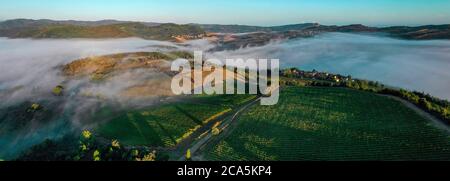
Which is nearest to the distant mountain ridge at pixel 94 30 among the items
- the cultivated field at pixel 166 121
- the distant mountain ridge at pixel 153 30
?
the distant mountain ridge at pixel 153 30

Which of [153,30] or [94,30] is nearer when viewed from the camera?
[94,30]

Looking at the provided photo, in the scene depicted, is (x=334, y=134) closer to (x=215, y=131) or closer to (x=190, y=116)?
(x=215, y=131)

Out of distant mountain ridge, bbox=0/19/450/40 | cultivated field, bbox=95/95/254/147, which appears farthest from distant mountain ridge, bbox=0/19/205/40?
cultivated field, bbox=95/95/254/147

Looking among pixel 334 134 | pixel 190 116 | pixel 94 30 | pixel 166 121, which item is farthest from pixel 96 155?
pixel 94 30

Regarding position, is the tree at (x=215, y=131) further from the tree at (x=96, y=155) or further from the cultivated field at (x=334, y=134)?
the tree at (x=96, y=155)
